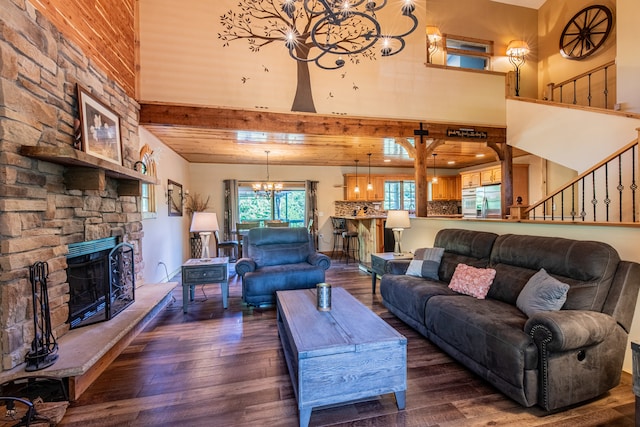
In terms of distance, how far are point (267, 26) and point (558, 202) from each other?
6.36 metres

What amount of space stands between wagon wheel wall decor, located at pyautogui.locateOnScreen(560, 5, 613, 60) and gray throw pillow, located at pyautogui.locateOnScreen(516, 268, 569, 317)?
224 inches

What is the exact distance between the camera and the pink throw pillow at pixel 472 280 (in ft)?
8.76

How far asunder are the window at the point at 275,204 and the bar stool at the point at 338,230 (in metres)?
0.96

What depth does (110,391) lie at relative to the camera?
2055mm

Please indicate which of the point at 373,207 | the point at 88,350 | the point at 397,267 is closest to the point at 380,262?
the point at 397,267

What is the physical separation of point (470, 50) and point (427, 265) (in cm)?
512

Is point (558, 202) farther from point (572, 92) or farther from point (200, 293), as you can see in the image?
point (200, 293)

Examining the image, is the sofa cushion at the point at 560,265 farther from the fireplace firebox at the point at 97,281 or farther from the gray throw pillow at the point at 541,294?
the fireplace firebox at the point at 97,281

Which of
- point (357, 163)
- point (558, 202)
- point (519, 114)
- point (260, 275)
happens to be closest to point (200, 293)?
point (260, 275)

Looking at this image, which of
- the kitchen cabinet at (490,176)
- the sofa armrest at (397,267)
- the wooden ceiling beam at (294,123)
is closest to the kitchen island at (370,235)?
the wooden ceiling beam at (294,123)

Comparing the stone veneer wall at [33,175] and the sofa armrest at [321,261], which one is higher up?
the stone veneer wall at [33,175]

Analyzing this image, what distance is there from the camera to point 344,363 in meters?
1.74

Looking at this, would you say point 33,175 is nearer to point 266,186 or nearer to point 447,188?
point 266,186

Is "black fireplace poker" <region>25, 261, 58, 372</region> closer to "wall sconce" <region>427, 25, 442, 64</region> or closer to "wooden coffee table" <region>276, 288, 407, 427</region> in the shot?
"wooden coffee table" <region>276, 288, 407, 427</region>
